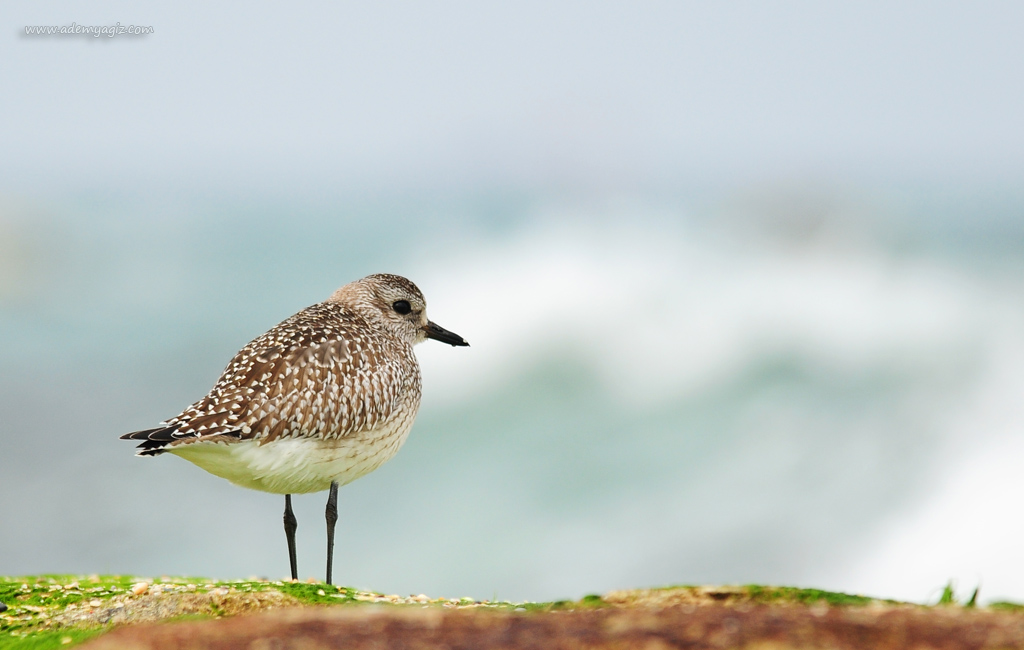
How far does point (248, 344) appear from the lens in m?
9.51

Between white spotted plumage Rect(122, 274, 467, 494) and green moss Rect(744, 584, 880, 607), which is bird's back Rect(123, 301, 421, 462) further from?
green moss Rect(744, 584, 880, 607)

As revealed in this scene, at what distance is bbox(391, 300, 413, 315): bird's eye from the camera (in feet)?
36.3

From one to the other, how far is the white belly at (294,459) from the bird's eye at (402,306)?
6.25ft

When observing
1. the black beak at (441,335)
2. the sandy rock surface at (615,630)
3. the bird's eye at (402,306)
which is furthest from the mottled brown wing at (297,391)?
the sandy rock surface at (615,630)

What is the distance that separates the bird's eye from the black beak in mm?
428

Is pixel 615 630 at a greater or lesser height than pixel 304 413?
lesser

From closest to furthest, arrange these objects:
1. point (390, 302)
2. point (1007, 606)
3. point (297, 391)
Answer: point (1007, 606) < point (297, 391) < point (390, 302)

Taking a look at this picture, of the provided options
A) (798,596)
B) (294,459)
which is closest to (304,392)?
(294,459)

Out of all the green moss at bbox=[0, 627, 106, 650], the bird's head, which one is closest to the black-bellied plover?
the bird's head

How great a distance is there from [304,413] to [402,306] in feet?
9.24

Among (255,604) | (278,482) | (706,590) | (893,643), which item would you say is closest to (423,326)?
(278,482)

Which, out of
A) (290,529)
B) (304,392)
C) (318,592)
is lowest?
(318,592)

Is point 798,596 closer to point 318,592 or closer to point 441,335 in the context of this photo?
point 318,592

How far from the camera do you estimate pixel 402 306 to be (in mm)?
11141
